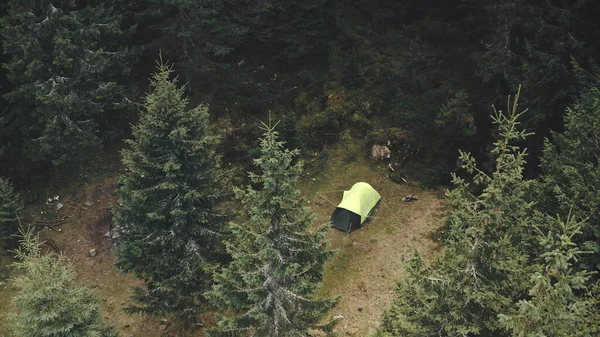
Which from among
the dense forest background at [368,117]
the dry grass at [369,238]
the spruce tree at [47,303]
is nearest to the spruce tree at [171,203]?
the dense forest background at [368,117]

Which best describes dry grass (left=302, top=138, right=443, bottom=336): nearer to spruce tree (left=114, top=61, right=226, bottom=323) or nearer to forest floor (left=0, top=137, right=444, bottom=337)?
forest floor (left=0, top=137, right=444, bottom=337)

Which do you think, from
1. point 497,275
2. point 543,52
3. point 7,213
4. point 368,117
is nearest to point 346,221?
point 368,117

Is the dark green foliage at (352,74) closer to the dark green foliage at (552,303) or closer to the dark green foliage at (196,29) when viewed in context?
the dark green foliage at (196,29)

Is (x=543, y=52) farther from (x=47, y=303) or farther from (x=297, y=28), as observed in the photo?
(x=47, y=303)


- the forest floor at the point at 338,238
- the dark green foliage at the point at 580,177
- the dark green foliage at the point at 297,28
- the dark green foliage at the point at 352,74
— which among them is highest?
the dark green foliage at the point at 580,177

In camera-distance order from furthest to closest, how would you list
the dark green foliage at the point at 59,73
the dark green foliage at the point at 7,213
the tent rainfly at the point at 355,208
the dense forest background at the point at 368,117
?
the tent rainfly at the point at 355,208 → the dark green foliage at the point at 7,213 → the dark green foliage at the point at 59,73 → the dense forest background at the point at 368,117
